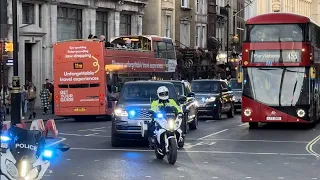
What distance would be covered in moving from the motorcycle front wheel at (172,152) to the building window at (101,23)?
3407 cm

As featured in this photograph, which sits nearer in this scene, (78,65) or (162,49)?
(78,65)

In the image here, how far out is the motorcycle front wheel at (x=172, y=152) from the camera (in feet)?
49.8

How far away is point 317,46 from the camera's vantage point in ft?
88.7

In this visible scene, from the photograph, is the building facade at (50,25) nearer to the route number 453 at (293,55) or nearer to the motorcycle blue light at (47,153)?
the route number 453 at (293,55)

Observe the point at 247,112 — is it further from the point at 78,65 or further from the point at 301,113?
the point at 78,65

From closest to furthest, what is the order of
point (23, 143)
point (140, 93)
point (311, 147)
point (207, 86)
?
point (23, 143) → point (311, 147) → point (140, 93) → point (207, 86)

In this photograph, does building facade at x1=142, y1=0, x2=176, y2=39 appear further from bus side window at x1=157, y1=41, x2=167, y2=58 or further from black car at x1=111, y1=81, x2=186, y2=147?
black car at x1=111, y1=81, x2=186, y2=147

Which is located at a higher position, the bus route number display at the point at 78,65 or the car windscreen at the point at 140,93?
the bus route number display at the point at 78,65

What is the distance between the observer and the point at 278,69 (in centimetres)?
2548

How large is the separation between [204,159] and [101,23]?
34200 millimetres

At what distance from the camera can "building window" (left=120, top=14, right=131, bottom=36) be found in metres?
52.5

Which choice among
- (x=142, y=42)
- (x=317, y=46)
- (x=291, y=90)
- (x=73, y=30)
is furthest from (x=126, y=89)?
(x=73, y=30)

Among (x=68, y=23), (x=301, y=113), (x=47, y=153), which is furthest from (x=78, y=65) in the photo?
(x=47, y=153)

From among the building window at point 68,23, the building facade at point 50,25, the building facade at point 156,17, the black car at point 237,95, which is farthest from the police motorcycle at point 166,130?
the building facade at point 156,17
